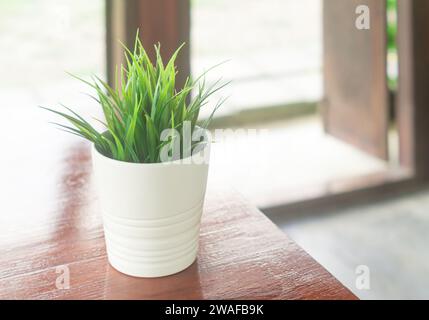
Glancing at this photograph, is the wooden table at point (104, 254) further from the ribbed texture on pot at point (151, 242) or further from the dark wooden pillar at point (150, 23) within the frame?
the dark wooden pillar at point (150, 23)

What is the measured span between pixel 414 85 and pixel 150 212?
2508 millimetres

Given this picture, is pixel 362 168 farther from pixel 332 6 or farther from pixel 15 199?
pixel 15 199

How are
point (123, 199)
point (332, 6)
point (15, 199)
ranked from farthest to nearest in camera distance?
point (332, 6), point (15, 199), point (123, 199)

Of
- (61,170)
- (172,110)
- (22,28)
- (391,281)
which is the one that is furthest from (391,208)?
(172,110)

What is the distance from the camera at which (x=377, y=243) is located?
276 centimetres

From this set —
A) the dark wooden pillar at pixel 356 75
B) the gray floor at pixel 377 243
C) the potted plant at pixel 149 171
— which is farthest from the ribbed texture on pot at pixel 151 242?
the dark wooden pillar at pixel 356 75

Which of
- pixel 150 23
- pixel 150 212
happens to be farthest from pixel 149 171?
pixel 150 23

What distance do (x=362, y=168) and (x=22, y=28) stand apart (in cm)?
180

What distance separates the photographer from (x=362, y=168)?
331 centimetres

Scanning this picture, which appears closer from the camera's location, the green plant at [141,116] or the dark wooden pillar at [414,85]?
the green plant at [141,116]

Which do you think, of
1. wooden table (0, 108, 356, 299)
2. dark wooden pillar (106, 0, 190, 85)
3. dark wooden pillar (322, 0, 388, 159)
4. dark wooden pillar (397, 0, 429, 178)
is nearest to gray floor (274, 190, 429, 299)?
Result: dark wooden pillar (397, 0, 429, 178)

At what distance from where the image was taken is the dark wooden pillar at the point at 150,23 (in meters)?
2.51

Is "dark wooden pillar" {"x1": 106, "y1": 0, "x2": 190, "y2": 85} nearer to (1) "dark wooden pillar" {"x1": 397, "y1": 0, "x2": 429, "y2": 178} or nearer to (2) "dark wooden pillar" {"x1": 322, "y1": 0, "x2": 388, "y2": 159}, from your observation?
(2) "dark wooden pillar" {"x1": 322, "y1": 0, "x2": 388, "y2": 159}

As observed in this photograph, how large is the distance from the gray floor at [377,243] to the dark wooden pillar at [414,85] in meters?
0.21
